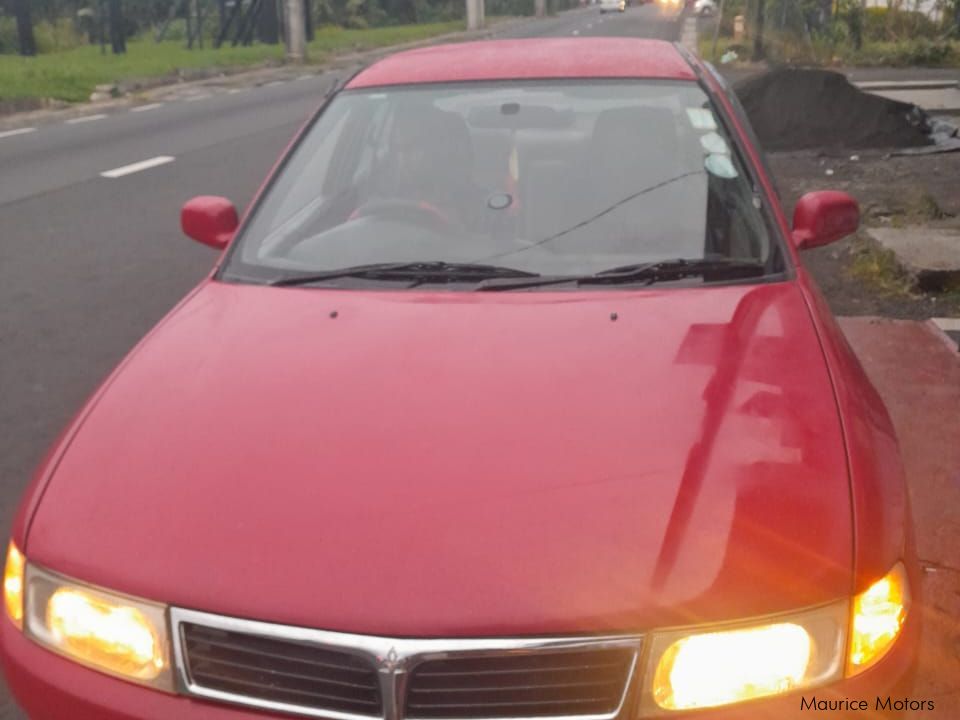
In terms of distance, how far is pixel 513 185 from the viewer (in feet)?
11.7

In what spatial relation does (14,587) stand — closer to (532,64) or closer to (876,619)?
(876,619)

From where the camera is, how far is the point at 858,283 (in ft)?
23.5

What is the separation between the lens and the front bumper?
197cm

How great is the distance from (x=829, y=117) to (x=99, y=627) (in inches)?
476

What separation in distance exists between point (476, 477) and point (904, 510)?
806mm

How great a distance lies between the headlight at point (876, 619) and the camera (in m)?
2.02

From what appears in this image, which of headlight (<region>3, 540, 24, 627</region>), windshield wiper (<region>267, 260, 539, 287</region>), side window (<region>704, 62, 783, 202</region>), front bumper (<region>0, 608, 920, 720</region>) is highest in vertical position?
side window (<region>704, 62, 783, 202</region>)

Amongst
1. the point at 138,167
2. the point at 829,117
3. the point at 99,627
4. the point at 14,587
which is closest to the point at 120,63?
the point at 138,167

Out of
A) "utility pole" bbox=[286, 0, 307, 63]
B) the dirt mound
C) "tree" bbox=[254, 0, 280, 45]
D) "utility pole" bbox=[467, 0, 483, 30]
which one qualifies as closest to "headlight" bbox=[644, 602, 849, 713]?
the dirt mound

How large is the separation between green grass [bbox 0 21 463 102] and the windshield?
18.5 m

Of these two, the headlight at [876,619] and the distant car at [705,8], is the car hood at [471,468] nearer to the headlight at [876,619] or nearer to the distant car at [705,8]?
the headlight at [876,619]

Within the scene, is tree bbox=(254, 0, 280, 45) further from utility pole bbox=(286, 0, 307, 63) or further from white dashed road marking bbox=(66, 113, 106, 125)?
white dashed road marking bbox=(66, 113, 106, 125)

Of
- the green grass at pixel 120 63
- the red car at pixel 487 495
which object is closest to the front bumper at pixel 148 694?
the red car at pixel 487 495

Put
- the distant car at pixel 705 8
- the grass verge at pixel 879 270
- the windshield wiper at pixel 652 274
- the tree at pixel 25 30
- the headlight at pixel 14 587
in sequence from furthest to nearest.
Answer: the distant car at pixel 705 8 → the tree at pixel 25 30 → the grass verge at pixel 879 270 → the windshield wiper at pixel 652 274 → the headlight at pixel 14 587
